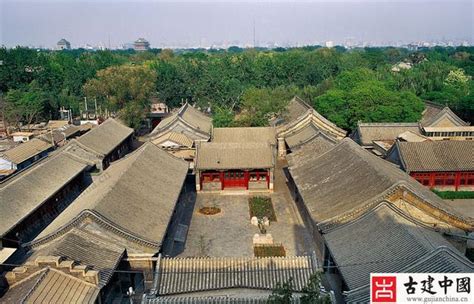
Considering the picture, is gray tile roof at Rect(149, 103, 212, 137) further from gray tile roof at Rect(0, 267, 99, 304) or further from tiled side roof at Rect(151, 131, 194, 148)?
gray tile roof at Rect(0, 267, 99, 304)

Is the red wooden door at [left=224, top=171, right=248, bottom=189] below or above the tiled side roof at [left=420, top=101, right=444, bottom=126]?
below

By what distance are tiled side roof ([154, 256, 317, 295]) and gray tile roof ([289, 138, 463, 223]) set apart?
5046 millimetres

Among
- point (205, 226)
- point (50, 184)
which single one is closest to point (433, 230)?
point (205, 226)

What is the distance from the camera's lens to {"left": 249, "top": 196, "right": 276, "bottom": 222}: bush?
1202 inches

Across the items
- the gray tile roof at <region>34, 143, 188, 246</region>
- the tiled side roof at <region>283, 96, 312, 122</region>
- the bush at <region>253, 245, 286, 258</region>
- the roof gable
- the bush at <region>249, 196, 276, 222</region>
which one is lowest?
the bush at <region>253, 245, 286, 258</region>

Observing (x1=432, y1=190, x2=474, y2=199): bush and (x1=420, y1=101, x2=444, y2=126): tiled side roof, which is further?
(x1=420, y1=101, x2=444, y2=126): tiled side roof

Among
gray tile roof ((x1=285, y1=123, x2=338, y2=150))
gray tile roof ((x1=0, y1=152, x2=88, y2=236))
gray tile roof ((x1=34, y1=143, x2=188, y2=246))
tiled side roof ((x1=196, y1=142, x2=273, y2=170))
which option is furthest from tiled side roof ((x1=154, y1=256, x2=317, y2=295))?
gray tile roof ((x1=285, y1=123, x2=338, y2=150))

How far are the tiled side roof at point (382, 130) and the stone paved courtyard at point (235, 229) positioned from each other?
13.2 meters

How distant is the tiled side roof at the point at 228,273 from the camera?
17.0 meters

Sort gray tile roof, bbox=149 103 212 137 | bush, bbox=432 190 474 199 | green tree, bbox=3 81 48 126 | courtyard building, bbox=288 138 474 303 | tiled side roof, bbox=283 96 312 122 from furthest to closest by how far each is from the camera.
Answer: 1. green tree, bbox=3 81 48 126
2. tiled side roof, bbox=283 96 312 122
3. gray tile roof, bbox=149 103 212 137
4. bush, bbox=432 190 474 199
5. courtyard building, bbox=288 138 474 303

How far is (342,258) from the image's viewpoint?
18781 mm

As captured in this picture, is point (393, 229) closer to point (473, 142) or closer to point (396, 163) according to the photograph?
point (396, 163)

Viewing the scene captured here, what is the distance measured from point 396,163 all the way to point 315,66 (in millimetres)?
54854

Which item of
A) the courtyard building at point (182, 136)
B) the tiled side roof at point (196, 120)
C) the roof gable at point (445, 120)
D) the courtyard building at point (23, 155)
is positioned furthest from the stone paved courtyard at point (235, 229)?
the roof gable at point (445, 120)
